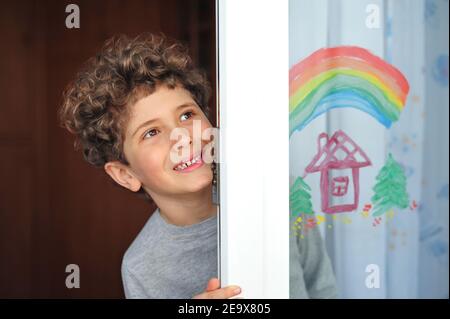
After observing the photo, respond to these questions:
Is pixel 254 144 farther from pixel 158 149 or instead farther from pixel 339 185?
pixel 158 149

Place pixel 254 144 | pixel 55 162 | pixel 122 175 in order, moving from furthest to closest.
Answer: pixel 55 162
pixel 122 175
pixel 254 144

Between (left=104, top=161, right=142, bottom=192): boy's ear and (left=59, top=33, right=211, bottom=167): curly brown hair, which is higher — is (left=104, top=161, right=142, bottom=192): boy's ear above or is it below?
below

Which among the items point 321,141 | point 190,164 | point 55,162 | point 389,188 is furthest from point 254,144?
point 55,162

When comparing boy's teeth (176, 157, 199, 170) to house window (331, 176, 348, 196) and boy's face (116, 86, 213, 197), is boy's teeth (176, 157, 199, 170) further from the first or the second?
house window (331, 176, 348, 196)

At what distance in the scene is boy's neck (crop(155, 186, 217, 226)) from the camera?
1676 mm

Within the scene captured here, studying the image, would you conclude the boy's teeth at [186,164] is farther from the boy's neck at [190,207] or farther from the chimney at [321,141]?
the chimney at [321,141]

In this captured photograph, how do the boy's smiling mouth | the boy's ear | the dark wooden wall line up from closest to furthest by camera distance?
the boy's smiling mouth < the boy's ear < the dark wooden wall

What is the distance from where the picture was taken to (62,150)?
1.94 metres

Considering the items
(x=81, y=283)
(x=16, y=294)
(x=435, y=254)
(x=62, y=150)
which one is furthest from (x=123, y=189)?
(x=435, y=254)

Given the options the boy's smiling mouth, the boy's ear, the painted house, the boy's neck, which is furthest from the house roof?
the boy's ear

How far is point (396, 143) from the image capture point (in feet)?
3.74

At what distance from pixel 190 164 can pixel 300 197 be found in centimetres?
49

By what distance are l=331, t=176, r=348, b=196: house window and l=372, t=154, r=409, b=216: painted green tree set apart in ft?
0.24

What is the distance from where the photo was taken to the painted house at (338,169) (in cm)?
112
